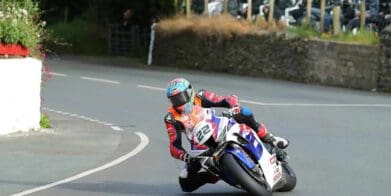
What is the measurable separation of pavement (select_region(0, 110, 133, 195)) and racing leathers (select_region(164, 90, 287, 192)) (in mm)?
1903

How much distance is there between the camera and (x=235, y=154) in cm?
966

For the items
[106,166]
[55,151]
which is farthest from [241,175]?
[55,151]

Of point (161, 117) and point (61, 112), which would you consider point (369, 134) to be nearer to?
point (161, 117)

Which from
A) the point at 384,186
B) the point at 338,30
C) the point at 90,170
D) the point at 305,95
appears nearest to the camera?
the point at 384,186

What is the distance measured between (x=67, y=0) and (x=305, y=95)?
74.2 ft

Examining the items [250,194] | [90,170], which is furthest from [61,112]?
[250,194]

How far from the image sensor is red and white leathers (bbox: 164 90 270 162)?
9.92m

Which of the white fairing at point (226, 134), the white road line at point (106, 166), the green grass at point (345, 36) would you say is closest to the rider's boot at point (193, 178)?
the white fairing at point (226, 134)

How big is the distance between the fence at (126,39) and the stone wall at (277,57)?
144 inches

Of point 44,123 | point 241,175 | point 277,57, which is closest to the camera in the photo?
point 241,175

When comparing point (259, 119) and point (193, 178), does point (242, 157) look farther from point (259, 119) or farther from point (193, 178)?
point (259, 119)

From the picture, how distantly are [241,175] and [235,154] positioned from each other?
0.23m

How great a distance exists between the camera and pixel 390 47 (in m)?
25.9

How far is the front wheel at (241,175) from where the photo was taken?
376 inches
